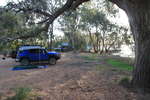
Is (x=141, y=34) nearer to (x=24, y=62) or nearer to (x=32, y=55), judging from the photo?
(x=32, y=55)

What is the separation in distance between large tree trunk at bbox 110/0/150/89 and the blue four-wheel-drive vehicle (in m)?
7.85

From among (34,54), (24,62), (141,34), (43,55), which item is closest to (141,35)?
(141,34)

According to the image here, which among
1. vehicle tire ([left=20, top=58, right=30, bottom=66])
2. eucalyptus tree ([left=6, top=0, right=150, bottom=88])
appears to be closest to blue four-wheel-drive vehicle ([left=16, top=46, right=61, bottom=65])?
vehicle tire ([left=20, top=58, right=30, bottom=66])

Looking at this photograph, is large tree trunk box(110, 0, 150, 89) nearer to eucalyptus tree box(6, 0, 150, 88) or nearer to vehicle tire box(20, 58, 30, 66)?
eucalyptus tree box(6, 0, 150, 88)

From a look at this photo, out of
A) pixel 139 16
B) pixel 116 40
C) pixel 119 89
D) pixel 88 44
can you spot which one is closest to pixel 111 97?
pixel 119 89

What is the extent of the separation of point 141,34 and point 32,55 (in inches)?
348

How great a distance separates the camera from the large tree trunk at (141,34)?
4.00m

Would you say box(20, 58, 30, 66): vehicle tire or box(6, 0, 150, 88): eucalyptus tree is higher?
box(6, 0, 150, 88): eucalyptus tree

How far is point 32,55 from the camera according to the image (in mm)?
10844

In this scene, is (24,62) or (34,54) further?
(34,54)

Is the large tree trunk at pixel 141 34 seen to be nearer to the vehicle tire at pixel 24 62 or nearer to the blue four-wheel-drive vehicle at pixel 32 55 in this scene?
the blue four-wheel-drive vehicle at pixel 32 55

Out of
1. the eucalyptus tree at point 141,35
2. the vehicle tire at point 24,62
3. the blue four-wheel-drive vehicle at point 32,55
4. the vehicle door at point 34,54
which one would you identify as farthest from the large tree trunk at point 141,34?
the vehicle tire at point 24,62

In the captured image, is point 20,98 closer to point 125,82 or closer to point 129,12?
point 125,82

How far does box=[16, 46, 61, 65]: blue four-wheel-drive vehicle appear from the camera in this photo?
1062cm
